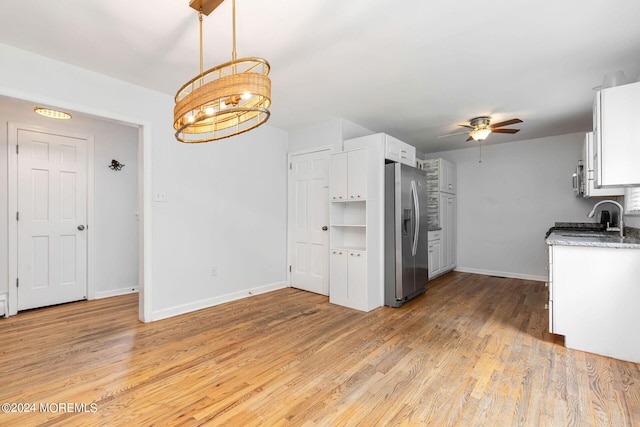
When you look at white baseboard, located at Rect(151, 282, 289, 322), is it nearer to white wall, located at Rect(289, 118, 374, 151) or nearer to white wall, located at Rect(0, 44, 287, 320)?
white wall, located at Rect(0, 44, 287, 320)

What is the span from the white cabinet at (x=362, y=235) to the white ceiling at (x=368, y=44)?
0.75 metres

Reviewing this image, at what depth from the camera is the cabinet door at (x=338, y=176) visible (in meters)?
3.84

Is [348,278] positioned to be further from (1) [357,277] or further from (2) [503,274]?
(2) [503,274]

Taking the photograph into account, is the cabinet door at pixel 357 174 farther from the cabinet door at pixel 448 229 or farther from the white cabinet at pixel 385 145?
the cabinet door at pixel 448 229

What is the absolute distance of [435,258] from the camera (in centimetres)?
529

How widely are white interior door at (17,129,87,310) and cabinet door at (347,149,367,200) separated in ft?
11.7

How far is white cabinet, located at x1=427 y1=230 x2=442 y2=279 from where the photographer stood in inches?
202

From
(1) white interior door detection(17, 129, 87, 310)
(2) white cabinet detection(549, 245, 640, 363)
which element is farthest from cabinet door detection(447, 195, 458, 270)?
(1) white interior door detection(17, 129, 87, 310)

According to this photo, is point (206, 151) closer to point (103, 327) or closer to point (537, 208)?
point (103, 327)

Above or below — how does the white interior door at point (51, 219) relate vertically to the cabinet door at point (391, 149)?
below

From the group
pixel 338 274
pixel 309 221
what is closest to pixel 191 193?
pixel 309 221

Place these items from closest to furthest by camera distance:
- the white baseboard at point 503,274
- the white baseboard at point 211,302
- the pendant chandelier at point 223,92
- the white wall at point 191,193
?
the pendant chandelier at point 223,92, the white wall at point 191,193, the white baseboard at point 211,302, the white baseboard at point 503,274

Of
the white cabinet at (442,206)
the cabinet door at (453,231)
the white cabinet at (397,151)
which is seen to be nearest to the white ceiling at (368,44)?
the white cabinet at (397,151)

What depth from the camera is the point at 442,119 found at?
425 cm
